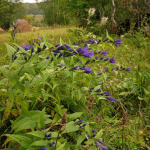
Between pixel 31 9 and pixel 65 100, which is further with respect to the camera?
pixel 31 9

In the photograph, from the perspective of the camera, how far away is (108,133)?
1436 millimetres

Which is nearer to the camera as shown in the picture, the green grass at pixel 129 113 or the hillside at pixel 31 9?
the green grass at pixel 129 113

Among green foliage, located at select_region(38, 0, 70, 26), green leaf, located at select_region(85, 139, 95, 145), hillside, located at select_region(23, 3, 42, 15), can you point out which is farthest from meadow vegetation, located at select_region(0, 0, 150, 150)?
hillside, located at select_region(23, 3, 42, 15)

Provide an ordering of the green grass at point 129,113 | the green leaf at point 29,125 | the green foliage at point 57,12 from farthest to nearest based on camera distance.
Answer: the green foliage at point 57,12, the green grass at point 129,113, the green leaf at point 29,125

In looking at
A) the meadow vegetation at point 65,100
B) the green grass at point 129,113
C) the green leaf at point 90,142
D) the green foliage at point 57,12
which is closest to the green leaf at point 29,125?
the meadow vegetation at point 65,100

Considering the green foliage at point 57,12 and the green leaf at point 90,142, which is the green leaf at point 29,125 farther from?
the green foliage at point 57,12

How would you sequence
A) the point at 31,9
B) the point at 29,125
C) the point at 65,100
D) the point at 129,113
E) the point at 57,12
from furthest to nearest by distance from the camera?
1. the point at 31,9
2. the point at 57,12
3. the point at 129,113
4. the point at 65,100
5. the point at 29,125

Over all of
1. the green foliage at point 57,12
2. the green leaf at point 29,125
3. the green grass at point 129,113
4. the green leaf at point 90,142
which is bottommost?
the green grass at point 129,113

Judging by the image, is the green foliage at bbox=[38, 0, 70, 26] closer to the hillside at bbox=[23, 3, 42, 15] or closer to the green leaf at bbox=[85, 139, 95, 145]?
the hillside at bbox=[23, 3, 42, 15]

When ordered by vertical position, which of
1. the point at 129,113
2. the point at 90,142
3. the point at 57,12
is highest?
the point at 57,12

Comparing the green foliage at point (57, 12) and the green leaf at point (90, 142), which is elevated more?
the green foliage at point (57, 12)

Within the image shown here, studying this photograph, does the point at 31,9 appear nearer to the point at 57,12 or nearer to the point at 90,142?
the point at 57,12

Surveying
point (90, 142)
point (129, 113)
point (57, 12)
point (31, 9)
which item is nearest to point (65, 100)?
point (90, 142)

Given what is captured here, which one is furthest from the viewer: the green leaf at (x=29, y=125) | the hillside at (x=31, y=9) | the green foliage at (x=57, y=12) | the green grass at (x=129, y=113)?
the hillside at (x=31, y=9)
